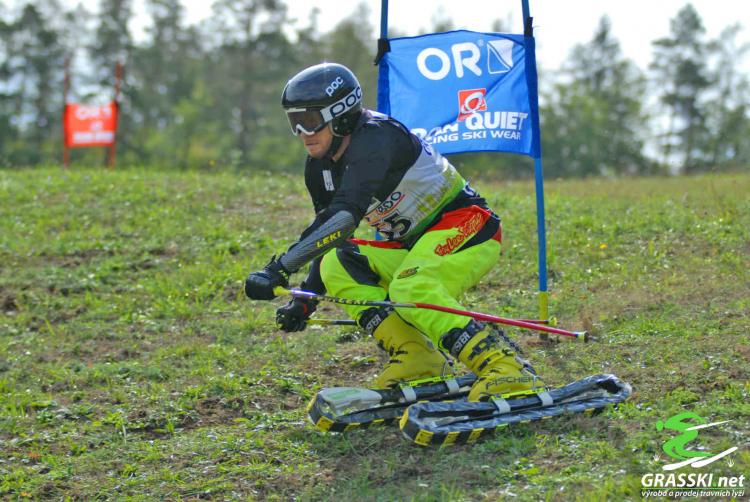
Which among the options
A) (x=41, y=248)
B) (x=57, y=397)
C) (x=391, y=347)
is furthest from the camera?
(x=41, y=248)

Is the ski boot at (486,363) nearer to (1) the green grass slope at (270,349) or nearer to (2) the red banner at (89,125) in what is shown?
(1) the green grass slope at (270,349)

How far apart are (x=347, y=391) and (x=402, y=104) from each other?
10.1ft

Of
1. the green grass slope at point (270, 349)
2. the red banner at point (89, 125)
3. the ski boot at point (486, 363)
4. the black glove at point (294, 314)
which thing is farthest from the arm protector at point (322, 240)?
the red banner at point (89, 125)

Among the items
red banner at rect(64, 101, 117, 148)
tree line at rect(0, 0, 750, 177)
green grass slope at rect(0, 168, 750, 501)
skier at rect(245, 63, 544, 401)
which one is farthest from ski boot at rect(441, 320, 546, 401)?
tree line at rect(0, 0, 750, 177)

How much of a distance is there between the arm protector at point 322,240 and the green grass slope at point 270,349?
1.27m

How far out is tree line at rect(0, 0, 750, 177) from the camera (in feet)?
159

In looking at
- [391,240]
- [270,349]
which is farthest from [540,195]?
[270,349]

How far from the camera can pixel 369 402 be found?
5.70 meters

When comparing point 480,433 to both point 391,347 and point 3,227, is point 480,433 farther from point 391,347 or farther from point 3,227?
point 3,227

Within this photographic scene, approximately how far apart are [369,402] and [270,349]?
236cm

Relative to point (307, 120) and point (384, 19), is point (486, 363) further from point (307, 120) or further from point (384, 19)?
point (384, 19)

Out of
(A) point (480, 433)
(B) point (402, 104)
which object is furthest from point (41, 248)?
(A) point (480, 433)

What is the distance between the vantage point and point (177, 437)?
5992mm

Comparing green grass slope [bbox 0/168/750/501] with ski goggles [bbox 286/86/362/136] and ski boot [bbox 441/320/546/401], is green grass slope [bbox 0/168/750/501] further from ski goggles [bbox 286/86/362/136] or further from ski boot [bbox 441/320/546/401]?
ski goggles [bbox 286/86/362/136]
